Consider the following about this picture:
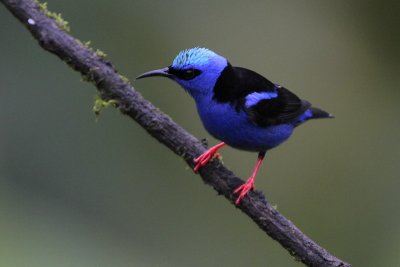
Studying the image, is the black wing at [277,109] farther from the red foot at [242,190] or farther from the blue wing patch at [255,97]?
the red foot at [242,190]

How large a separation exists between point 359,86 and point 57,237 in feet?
15.7

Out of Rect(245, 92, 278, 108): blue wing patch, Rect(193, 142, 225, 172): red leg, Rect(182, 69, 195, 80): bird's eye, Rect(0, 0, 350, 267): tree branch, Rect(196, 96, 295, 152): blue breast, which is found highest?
Rect(245, 92, 278, 108): blue wing patch

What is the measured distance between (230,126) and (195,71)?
452 mm

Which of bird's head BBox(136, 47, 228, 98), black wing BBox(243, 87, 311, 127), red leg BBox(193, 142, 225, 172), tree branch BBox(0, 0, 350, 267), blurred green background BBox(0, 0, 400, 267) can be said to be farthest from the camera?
blurred green background BBox(0, 0, 400, 267)

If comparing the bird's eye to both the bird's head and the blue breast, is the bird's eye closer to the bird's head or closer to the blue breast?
the bird's head

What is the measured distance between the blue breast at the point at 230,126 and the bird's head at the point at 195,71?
0.30 feet

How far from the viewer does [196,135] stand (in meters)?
7.93

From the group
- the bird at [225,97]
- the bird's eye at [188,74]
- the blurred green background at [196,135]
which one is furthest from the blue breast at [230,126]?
the blurred green background at [196,135]

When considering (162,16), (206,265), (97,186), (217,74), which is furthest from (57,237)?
(162,16)

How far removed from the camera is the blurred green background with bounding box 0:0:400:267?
23.0 ft

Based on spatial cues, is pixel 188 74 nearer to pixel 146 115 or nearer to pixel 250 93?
pixel 250 93

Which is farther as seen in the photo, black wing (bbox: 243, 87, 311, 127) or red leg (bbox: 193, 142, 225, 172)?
black wing (bbox: 243, 87, 311, 127)

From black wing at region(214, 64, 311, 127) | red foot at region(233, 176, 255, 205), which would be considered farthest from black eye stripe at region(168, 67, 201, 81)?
red foot at region(233, 176, 255, 205)

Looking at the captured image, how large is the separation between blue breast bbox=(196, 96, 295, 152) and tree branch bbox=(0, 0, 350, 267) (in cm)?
46
